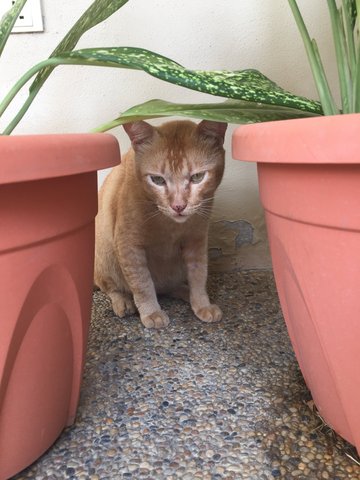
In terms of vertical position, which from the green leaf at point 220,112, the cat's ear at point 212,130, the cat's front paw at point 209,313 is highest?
the green leaf at point 220,112

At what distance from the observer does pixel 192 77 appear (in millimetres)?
554

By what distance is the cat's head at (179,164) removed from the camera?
97 cm

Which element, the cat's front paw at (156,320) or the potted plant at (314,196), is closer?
the potted plant at (314,196)

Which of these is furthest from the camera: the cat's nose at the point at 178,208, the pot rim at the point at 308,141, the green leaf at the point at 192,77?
the cat's nose at the point at 178,208

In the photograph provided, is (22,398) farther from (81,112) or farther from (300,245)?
(81,112)

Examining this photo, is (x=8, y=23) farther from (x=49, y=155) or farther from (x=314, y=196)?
(x=314, y=196)

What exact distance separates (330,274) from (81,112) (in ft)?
3.02

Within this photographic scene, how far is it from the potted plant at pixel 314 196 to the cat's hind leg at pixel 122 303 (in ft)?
1.72

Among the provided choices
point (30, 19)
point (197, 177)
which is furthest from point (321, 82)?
point (30, 19)

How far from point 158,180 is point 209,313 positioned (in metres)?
0.34

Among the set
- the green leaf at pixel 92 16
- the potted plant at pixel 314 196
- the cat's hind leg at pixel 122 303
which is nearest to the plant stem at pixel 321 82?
the potted plant at pixel 314 196

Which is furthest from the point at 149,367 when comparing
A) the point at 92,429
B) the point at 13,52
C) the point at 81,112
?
the point at 13,52

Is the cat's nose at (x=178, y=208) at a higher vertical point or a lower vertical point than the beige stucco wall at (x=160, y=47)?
lower

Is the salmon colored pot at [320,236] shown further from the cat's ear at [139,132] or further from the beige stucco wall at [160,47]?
the beige stucco wall at [160,47]
